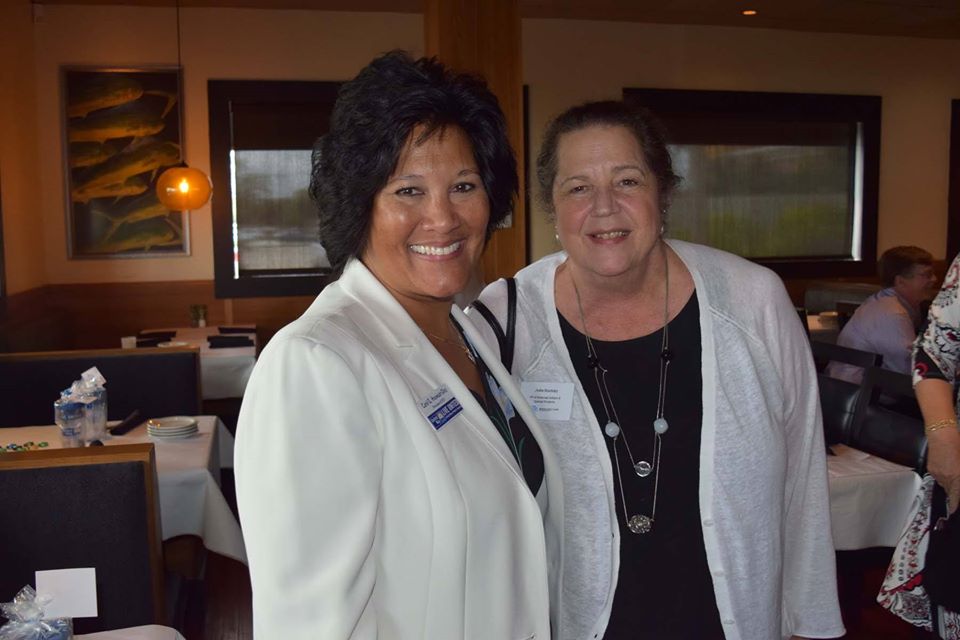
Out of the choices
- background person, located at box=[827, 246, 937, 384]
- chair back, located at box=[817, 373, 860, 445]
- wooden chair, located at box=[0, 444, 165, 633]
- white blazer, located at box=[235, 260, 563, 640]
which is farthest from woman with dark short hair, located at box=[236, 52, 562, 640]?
background person, located at box=[827, 246, 937, 384]

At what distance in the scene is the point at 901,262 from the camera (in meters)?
4.94

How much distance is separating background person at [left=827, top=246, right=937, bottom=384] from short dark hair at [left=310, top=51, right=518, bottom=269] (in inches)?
147

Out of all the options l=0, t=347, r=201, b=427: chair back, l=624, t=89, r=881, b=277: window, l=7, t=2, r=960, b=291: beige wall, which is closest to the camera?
l=0, t=347, r=201, b=427: chair back

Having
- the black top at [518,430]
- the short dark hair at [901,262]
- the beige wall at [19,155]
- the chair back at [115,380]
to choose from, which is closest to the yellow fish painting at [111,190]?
the beige wall at [19,155]

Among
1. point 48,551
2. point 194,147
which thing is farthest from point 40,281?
point 48,551

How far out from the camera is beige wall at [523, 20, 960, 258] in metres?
8.02

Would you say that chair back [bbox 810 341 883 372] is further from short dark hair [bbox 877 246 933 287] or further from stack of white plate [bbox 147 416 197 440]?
stack of white plate [bbox 147 416 197 440]

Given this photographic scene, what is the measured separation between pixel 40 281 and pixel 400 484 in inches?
278

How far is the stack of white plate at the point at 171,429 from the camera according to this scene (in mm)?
3486

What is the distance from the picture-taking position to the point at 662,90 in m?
8.27

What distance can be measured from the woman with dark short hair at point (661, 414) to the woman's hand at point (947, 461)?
→ 1.46ft

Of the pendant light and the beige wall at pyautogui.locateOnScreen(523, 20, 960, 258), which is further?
the beige wall at pyautogui.locateOnScreen(523, 20, 960, 258)

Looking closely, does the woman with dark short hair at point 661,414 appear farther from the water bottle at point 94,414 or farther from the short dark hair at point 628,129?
the water bottle at point 94,414

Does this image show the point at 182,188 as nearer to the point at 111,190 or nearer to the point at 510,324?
the point at 111,190
